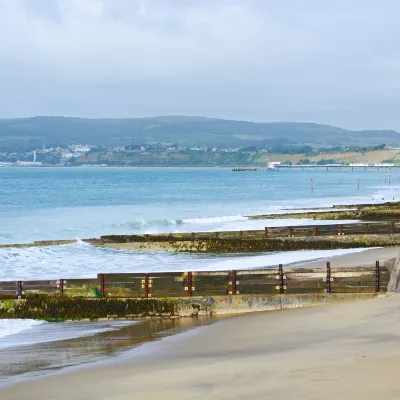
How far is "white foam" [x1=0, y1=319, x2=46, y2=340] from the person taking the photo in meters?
18.9

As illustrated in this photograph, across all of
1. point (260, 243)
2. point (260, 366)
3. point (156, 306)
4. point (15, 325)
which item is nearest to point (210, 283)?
point (156, 306)

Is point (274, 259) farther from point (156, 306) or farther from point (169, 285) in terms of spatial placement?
point (156, 306)

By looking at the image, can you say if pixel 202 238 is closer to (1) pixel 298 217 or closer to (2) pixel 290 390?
(1) pixel 298 217

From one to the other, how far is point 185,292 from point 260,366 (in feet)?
27.7

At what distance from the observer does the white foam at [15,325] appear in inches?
742

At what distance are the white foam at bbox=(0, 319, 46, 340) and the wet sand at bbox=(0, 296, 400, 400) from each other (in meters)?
4.09

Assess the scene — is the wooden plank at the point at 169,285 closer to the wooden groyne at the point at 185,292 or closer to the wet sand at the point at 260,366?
the wooden groyne at the point at 185,292

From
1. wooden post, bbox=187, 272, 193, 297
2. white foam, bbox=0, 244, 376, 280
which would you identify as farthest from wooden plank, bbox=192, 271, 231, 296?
white foam, bbox=0, 244, 376, 280

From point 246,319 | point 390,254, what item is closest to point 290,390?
point 246,319

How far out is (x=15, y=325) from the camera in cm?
1969

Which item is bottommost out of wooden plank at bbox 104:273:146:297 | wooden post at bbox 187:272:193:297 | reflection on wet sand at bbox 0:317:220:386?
reflection on wet sand at bbox 0:317:220:386

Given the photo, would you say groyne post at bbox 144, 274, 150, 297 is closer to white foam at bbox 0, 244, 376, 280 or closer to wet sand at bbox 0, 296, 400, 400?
wet sand at bbox 0, 296, 400, 400

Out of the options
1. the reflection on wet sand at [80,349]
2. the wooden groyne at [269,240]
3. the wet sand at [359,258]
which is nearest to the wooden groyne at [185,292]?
the reflection on wet sand at [80,349]

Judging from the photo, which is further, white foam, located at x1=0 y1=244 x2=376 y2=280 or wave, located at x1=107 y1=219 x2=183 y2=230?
wave, located at x1=107 y1=219 x2=183 y2=230
